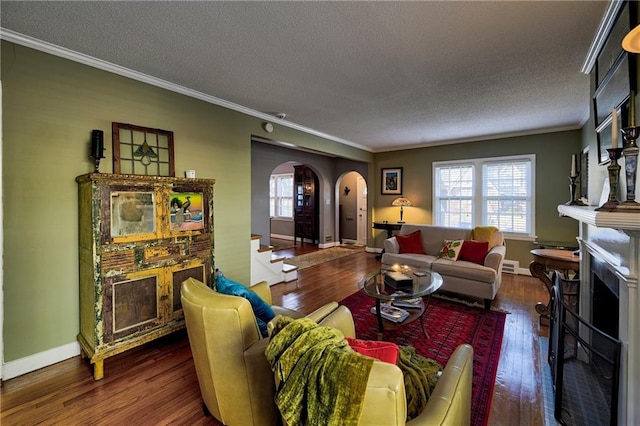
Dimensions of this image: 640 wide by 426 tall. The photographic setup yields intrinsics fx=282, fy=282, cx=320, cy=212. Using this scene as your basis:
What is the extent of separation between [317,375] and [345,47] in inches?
88.1

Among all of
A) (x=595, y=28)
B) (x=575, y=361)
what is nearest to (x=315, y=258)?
(x=575, y=361)

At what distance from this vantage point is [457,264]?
3.76 m

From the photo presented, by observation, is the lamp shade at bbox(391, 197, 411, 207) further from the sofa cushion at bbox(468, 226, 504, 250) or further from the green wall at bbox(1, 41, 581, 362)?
the green wall at bbox(1, 41, 581, 362)

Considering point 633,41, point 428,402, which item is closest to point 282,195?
point 428,402

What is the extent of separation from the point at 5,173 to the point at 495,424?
12.4 ft

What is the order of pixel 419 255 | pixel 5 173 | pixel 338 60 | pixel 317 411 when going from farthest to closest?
pixel 419 255, pixel 338 60, pixel 5 173, pixel 317 411

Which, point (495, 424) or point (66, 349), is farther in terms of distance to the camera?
point (66, 349)

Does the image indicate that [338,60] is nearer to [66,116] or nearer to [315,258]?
[66,116]

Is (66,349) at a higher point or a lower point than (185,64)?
lower

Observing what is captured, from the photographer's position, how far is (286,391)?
985mm

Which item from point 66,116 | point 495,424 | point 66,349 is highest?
point 66,116

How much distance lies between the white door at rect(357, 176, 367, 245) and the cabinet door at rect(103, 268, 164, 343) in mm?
6452

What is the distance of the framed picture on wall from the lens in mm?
6540

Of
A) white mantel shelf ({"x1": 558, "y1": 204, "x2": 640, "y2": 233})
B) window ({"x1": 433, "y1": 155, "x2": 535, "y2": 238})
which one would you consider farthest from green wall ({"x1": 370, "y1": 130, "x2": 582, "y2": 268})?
white mantel shelf ({"x1": 558, "y1": 204, "x2": 640, "y2": 233})
